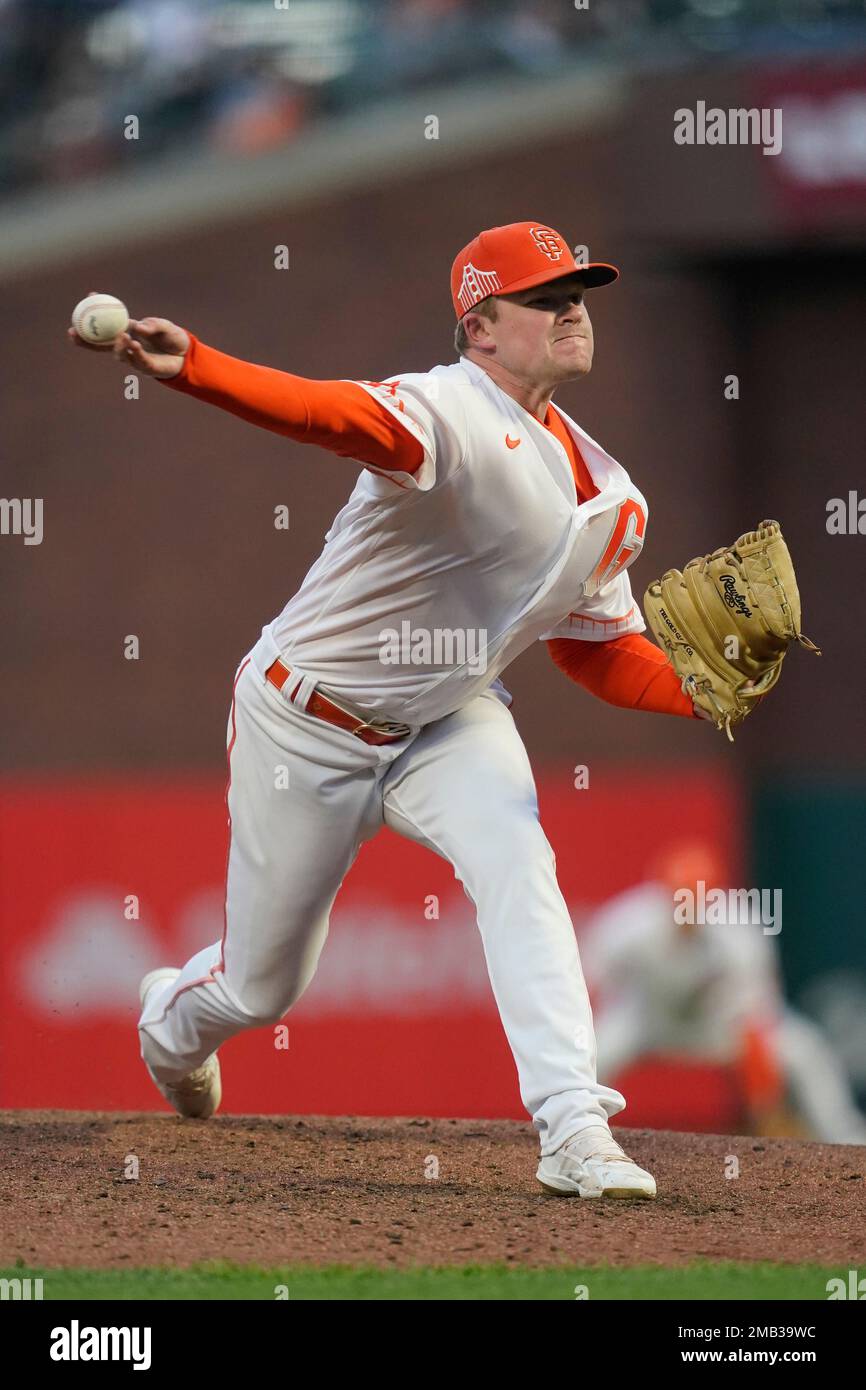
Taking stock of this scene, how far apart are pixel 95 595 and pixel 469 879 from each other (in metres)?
8.56

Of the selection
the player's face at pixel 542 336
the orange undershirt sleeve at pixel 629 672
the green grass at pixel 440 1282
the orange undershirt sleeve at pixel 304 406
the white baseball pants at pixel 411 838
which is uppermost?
the player's face at pixel 542 336

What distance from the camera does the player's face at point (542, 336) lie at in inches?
171

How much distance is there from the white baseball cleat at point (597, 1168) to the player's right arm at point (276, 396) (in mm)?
1446

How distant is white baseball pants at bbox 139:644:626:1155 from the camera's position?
416cm

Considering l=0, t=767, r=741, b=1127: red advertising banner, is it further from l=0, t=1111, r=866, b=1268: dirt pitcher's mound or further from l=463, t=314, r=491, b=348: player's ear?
l=463, t=314, r=491, b=348: player's ear

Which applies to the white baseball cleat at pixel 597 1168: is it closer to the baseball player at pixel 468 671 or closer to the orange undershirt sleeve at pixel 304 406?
the baseball player at pixel 468 671

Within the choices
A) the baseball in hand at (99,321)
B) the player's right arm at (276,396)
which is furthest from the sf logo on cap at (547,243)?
the baseball in hand at (99,321)

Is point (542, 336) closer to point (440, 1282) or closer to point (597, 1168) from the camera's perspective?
point (597, 1168)

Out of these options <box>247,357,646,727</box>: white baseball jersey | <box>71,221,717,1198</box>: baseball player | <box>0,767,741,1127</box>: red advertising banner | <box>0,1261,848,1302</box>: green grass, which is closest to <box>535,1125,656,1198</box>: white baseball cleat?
<box>71,221,717,1198</box>: baseball player

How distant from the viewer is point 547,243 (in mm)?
4383

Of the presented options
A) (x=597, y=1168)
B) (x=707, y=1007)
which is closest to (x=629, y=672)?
(x=597, y=1168)

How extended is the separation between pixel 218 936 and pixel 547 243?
7.43 metres

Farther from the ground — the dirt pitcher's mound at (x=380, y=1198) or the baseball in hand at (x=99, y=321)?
the baseball in hand at (x=99, y=321)

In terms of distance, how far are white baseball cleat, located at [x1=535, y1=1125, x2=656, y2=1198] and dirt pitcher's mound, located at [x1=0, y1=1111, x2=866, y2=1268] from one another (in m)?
0.04
